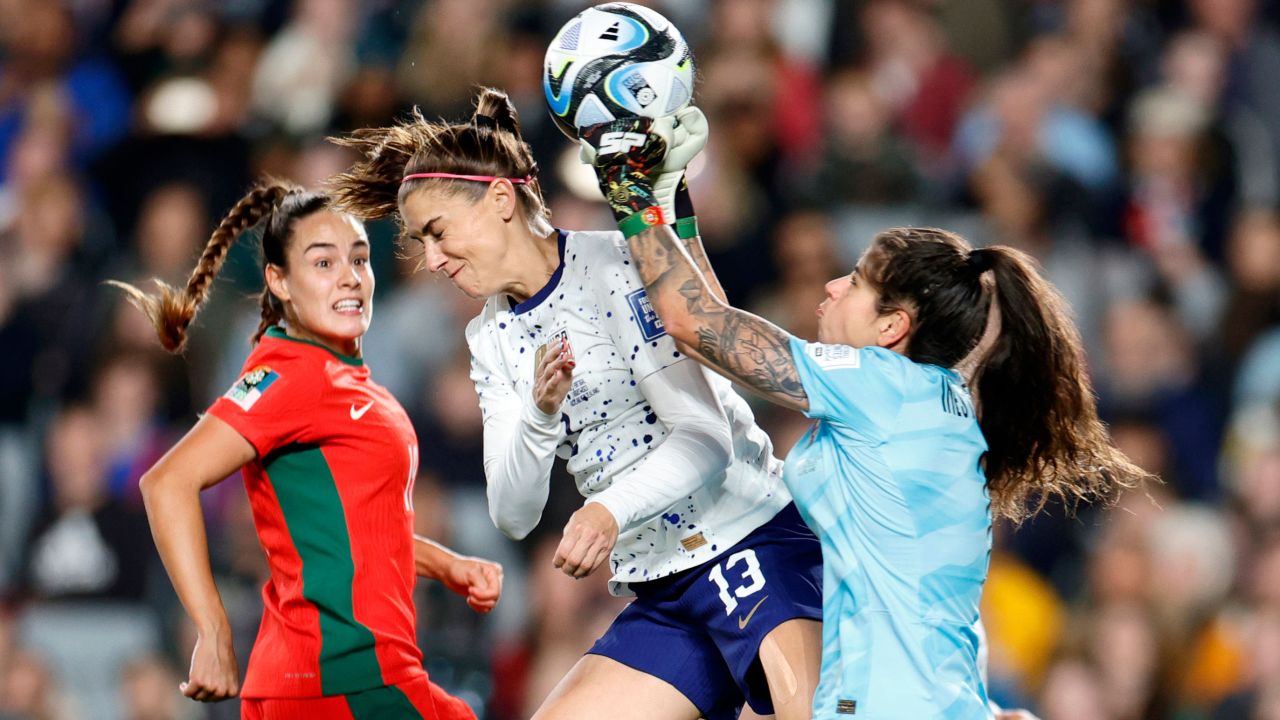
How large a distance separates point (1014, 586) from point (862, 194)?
84.9 inches

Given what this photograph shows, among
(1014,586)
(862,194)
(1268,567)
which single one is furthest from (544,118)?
(1268,567)

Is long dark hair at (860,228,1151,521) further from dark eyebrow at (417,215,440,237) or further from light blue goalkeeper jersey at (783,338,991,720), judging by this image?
dark eyebrow at (417,215,440,237)

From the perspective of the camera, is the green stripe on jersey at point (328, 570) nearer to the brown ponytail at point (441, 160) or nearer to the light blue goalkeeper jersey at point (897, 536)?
the brown ponytail at point (441, 160)

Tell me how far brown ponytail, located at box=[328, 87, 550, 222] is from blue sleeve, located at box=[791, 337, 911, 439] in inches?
37.1

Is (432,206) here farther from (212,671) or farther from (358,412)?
(212,671)

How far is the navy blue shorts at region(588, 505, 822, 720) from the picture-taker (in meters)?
3.78

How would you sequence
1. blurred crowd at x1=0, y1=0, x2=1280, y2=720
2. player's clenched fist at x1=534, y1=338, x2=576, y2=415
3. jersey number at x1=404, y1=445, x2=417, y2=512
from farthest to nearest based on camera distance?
blurred crowd at x1=0, y1=0, x2=1280, y2=720
jersey number at x1=404, y1=445, x2=417, y2=512
player's clenched fist at x1=534, y1=338, x2=576, y2=415

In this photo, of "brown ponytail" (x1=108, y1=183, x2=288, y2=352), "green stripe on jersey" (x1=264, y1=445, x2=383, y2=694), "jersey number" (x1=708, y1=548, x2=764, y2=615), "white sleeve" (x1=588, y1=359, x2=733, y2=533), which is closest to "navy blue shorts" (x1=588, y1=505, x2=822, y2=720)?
Result: "jersey number" (x1=708, y1=548, x2=764, y2=615)

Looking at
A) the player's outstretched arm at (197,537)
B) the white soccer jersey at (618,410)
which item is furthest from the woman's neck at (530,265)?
the player's outstretched arm at (197,537)

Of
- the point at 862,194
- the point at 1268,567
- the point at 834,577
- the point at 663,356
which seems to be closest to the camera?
the point at 834,577

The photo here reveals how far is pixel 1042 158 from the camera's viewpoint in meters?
8.09

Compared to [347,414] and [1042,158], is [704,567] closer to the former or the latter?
[347,414]

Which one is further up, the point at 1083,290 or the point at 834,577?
the point at 834,577

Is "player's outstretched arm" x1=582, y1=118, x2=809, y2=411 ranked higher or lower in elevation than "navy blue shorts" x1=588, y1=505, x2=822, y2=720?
higher
